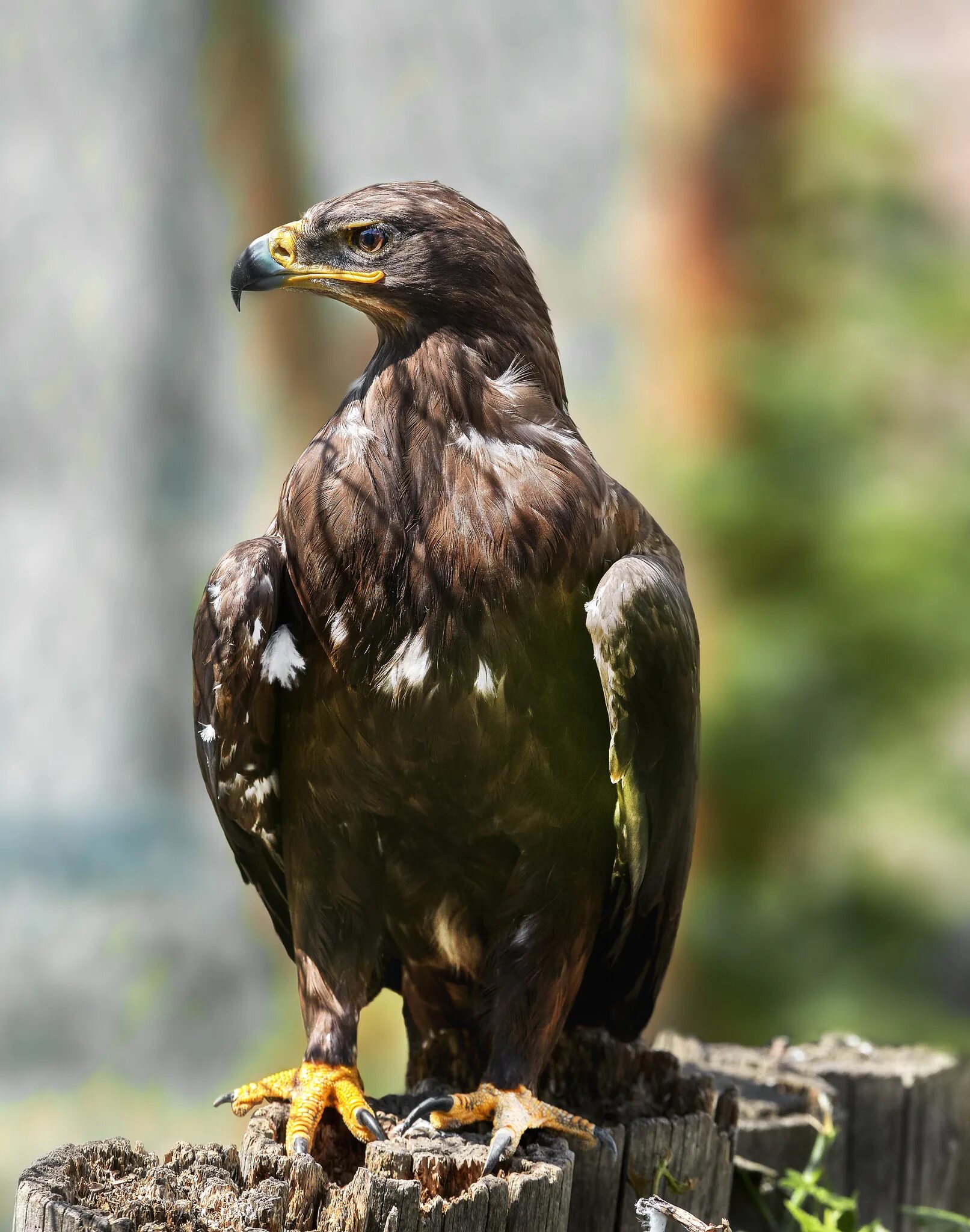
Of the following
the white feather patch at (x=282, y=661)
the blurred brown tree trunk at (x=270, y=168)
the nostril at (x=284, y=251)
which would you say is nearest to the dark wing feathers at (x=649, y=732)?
the white feather patch at (x=282, y=661)

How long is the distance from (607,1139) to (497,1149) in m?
0.31

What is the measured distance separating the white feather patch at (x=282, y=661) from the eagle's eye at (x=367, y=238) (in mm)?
636

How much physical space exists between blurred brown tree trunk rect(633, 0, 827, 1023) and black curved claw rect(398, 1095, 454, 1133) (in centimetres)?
410

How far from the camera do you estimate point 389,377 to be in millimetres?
2283

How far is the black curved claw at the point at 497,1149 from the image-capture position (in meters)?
2.12

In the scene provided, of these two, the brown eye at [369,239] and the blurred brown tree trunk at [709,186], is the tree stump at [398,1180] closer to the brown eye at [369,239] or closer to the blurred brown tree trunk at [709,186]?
the brown eye at [369,239]

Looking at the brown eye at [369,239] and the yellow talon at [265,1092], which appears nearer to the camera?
the brown eye at [369,239]

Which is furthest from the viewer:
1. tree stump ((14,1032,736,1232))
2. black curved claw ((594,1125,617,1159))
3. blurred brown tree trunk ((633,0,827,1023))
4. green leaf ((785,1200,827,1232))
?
blurred brown tree trunk ((633,0,827,1023))

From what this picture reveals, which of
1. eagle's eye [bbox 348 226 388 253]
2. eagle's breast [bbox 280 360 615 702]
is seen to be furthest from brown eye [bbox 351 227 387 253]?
eagle's breast [bbox 280 360 615 702]

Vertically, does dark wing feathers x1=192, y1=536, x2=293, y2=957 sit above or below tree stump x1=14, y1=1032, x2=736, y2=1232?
above

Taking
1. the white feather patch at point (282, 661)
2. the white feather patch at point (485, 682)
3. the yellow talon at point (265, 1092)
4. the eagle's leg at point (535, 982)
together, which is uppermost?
the white feather patch at point (282, 661)

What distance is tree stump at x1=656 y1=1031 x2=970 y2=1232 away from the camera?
3.08 metres

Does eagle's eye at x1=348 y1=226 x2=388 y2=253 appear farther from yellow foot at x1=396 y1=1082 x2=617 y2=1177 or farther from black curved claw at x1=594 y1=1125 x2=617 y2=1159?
black curved claw at x1=594 y1=1125 x2=617 y2=1159

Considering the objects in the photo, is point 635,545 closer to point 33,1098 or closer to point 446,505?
point 446,505
